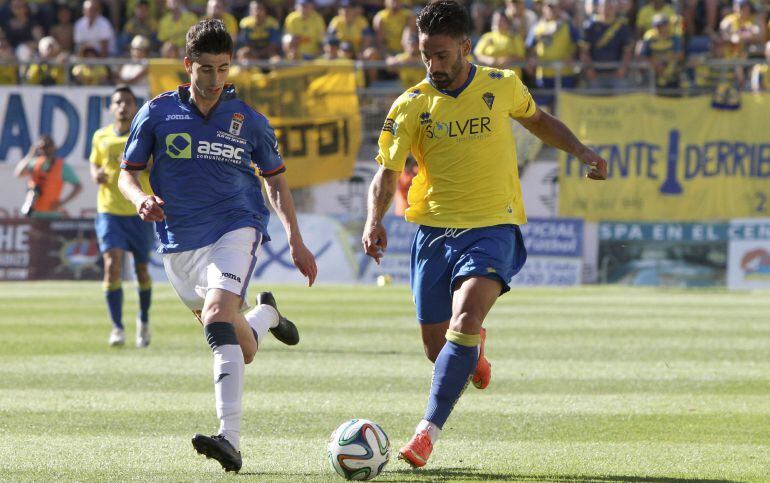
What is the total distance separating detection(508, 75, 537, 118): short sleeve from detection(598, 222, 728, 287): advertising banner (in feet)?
51.4

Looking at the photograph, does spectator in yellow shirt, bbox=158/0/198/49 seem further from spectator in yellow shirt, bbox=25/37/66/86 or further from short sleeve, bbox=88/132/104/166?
short sleeve, bbox=88/132/104/166

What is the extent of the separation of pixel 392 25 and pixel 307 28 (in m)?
1.56

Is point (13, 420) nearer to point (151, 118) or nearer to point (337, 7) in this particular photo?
point (151, 118)

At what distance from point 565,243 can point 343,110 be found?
4523mm

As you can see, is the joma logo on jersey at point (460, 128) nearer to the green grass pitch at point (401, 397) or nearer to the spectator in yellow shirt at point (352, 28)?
the green grass pitch at point (401, 397)

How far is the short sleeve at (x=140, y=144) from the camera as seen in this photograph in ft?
22.8

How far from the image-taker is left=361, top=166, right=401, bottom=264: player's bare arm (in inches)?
265

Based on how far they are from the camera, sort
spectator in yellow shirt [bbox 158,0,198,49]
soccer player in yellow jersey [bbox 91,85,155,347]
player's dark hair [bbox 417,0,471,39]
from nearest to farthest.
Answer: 1. player's dark hair [bbox 417,0,471,39]
2. soccer player in yellow jersey [bbox 91,85,155,347]
3. spectator in yellow shirt [bbox 158,0,198,49]

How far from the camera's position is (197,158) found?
22.8 feet

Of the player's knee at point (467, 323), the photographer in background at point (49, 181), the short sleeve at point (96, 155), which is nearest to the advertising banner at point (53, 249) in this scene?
the photographer in background at point (49, 181)

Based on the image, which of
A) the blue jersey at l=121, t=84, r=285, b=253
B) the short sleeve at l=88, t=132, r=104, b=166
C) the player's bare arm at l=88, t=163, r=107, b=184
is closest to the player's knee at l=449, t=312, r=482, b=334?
the blue jersey at l=121, t=84, r=285, b=253

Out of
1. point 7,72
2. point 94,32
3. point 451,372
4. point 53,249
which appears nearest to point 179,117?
point 451,372

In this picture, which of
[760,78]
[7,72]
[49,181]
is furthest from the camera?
[7,72]

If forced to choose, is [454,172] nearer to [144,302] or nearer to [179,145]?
[179,145]
